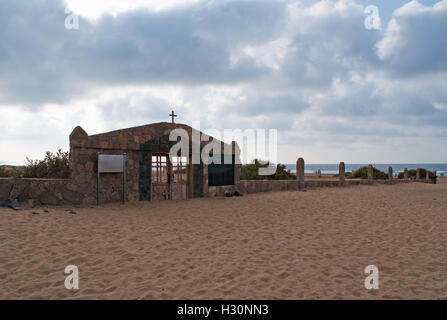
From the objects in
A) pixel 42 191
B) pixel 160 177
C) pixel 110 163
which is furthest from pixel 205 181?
pixel 42 191

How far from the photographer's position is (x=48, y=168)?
44.8 ft

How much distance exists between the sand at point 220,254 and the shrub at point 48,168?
4.76 m

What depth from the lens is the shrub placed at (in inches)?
527

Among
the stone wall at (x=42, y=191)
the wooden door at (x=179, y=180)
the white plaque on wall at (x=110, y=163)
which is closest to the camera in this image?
the stone wall at (x=42, y=191)

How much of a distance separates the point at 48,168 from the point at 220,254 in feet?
38.4

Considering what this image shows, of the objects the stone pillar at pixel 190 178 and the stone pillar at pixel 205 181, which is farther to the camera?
the stone pillar at pixel 205 181

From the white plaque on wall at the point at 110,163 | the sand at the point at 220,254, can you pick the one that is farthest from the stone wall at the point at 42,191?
the white plaque on wall at the point at 110,163

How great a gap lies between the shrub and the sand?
4.76 metres

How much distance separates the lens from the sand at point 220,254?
3.97m

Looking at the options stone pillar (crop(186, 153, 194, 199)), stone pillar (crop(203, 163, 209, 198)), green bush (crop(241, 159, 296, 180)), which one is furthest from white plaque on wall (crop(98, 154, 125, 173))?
green bush (crop(241, 159, 296, 180))

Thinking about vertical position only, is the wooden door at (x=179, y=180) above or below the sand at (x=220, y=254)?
above

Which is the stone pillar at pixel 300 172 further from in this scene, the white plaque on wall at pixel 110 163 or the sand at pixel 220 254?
the white plaque on wall at pixel 110 163

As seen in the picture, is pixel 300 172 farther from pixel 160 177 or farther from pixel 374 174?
pixel 374 174

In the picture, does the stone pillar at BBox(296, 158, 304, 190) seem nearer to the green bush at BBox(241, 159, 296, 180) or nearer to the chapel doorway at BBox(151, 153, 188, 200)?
the green bush at BBox(241, 159, 296, 180)
